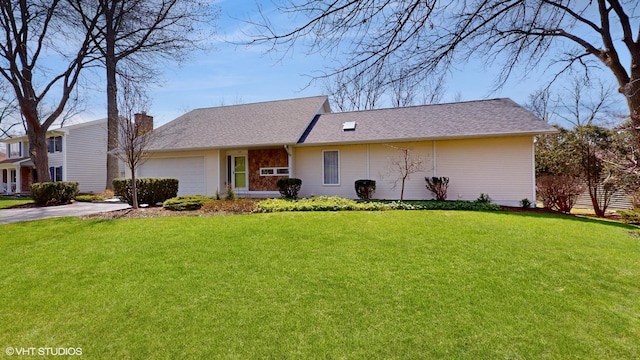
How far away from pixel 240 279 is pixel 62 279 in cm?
269

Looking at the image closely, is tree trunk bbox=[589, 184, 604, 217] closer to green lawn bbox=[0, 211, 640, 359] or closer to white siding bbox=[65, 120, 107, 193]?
green lawn bbox=[0, 211, 640, 359]

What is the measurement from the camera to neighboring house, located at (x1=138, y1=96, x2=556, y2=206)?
40.1 ft

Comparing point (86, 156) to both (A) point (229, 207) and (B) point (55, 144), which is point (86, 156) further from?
(A) point (229, 207)

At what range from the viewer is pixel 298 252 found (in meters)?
5.54

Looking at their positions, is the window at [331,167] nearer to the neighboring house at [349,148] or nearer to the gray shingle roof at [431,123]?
the neighboring house at [349,148]

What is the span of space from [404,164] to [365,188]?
1.96m

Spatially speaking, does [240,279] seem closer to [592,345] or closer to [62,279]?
[62,279]

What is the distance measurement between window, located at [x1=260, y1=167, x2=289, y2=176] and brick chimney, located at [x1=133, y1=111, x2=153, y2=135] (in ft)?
17.4

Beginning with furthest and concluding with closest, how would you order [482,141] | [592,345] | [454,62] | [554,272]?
1. [482,141]
2. [554,272]
3. [454,62]
4. [592,345]

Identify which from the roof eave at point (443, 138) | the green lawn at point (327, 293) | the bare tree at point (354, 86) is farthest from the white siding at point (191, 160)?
the bare tree at point (354, 86)

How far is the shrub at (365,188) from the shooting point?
1338 cm

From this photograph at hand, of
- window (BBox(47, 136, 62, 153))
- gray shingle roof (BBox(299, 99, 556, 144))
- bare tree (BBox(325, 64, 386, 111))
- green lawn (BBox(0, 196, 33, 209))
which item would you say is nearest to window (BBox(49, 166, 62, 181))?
window (BBox(47, 136, 62, 153))

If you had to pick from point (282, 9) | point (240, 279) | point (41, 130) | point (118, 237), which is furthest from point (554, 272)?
point (41, 130)

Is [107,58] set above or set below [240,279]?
above
